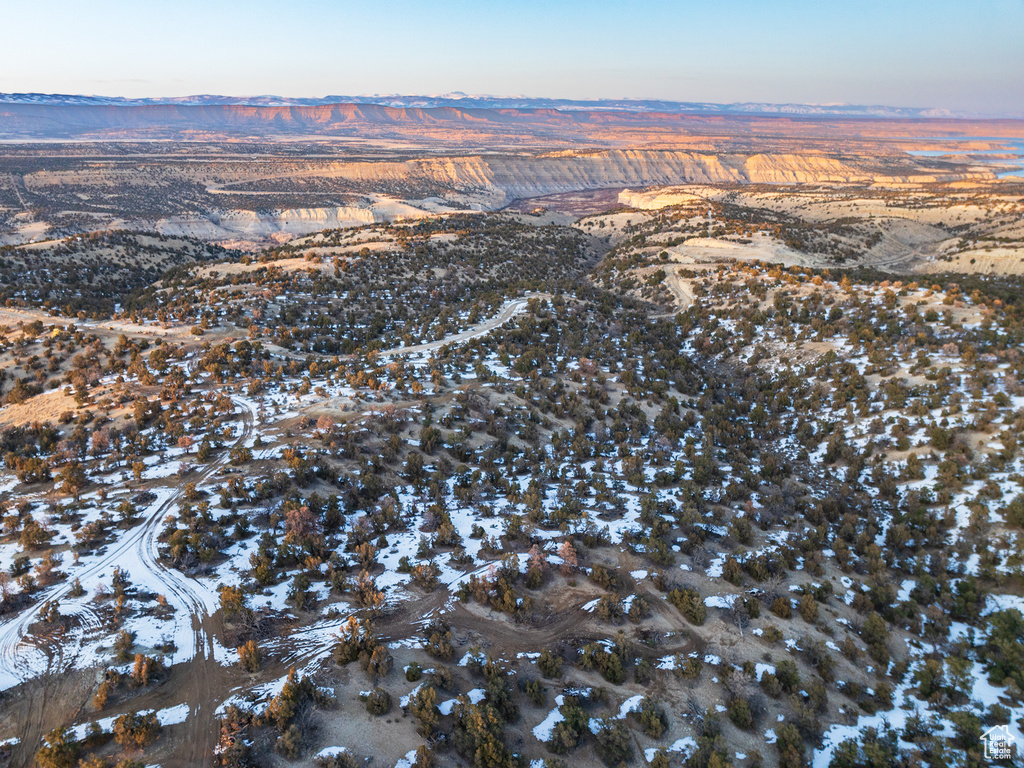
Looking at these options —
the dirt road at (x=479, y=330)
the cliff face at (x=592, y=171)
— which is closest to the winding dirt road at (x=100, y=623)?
the dirt road at (x=479, y=330)

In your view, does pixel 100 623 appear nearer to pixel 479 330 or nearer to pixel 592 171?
pixel 479 330

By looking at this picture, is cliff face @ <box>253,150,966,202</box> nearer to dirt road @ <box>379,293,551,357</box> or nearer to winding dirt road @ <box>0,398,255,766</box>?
dirt road @ <box>379,293,551,357</box>

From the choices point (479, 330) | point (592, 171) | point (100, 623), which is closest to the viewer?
point (100, 623)

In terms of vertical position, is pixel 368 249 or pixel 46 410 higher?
pixel 368 249

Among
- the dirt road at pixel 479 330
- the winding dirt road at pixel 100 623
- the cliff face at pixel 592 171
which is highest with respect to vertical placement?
the cliff face at pixel 592 171

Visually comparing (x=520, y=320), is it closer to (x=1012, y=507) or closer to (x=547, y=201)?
(x=1012, y=507)

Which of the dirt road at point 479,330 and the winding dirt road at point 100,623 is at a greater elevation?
the dirt road at point 479,330

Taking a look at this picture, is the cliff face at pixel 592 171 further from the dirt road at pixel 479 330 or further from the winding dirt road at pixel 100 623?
the winding dirt road at pixel 100 623

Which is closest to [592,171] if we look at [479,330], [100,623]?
[479,330]

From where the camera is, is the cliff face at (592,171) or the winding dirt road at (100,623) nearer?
the winding dirt road at (100,623)

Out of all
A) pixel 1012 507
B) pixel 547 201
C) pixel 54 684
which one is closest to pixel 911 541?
pixel 1012 507

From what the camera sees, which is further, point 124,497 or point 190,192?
point 190,192
